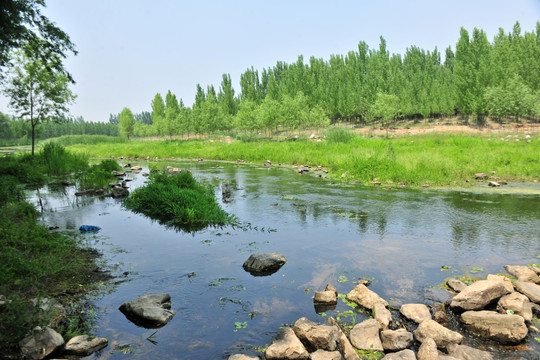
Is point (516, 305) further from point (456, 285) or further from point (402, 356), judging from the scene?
point (402, 356)

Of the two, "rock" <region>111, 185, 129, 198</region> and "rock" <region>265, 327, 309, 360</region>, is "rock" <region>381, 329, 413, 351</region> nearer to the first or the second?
"rock" <region>265, 327, 309, 360</region>

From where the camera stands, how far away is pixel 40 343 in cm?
443

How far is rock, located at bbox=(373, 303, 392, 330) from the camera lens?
5.04 metres

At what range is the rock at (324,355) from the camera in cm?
431

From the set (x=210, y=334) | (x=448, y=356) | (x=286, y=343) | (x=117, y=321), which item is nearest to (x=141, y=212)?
(x=117, y=321)

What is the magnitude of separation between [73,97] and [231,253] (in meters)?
25.4

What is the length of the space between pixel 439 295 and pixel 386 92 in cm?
6080

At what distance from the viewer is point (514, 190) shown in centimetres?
1539

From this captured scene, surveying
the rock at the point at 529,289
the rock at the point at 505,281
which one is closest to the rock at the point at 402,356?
the rock at the point at 505,281

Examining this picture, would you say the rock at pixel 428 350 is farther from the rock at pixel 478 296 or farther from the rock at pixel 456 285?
the rock at pixel 456 285

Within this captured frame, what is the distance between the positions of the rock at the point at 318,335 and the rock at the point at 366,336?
27 centimetres

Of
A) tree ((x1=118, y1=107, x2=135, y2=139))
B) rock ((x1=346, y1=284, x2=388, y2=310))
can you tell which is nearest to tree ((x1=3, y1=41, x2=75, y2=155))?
rock ((x1=346, y1=284, x2=388, y2=310))

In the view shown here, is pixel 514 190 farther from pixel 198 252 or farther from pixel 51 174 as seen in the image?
pixel 51 174

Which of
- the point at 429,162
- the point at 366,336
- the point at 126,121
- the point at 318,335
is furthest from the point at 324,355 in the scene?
the point at 126,121
